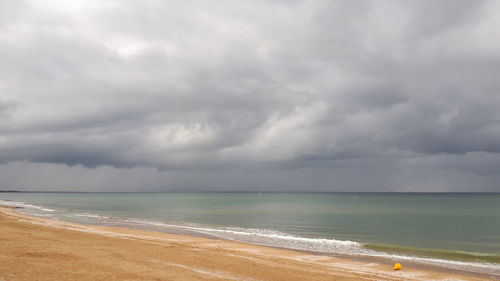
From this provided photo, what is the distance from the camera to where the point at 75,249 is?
18.8 metres

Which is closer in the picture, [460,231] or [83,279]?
[83,279]

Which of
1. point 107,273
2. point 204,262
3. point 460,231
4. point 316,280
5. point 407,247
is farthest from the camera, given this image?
point 460,231

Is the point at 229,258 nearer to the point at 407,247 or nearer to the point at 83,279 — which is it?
the point at 83,279

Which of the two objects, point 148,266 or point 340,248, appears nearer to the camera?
point 148,266

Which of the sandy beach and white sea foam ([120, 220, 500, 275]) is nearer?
the sandy beach

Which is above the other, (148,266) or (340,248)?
(148,266)

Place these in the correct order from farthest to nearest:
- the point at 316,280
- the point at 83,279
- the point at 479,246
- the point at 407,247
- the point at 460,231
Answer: the point at 460,231, the point at 479,246, the point at 407,247, the point at 316,280, the point at 83,279

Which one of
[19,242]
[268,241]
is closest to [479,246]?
[268,241]

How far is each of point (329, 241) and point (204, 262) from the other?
18227 mm

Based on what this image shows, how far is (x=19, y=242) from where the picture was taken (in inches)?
775

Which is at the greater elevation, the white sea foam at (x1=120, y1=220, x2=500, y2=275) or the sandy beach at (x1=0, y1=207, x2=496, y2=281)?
the sandy beach at (x1=0, y1=207, x2=496, y2=281)

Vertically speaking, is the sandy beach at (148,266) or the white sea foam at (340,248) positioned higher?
the sandy beach at (148,266)

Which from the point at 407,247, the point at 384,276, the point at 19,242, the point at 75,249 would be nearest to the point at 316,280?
the point at 384,276

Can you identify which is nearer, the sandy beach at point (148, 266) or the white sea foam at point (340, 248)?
the sandy beach at point (148, 266)
